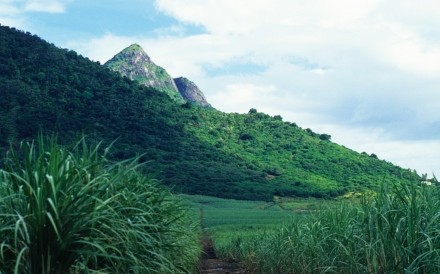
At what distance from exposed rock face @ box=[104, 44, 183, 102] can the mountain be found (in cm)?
5561

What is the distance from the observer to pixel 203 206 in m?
47.1

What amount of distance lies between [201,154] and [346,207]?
58137 mm

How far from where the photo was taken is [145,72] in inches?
5492

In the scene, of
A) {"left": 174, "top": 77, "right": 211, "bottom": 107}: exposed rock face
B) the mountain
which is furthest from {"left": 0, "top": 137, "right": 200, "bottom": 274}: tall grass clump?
{"left": 174, "top": 77, "right": 211, "bottom": 107}: exposed rock face

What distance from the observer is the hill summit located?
136 metres

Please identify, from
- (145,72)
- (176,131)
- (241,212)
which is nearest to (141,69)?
(145,72)

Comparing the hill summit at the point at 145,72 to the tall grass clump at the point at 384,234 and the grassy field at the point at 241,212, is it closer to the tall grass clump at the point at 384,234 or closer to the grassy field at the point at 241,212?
the grassy field at the point at 241,212

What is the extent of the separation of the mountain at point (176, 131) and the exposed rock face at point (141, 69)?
55.6 m

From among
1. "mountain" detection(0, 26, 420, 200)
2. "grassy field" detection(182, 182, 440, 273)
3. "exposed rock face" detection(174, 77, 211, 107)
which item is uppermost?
"exposed rock face" detection(174, 77, 211, 107)

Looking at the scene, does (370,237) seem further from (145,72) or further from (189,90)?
(189,90)

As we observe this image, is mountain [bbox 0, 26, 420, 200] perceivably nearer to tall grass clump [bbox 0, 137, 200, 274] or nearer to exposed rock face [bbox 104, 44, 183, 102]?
tall grass clump [bbox 0, 137, 200, 274]

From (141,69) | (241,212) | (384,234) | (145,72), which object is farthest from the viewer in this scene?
(145,72)

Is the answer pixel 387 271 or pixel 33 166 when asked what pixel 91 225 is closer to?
pixel 33 166

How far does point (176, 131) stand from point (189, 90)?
86.6 m
